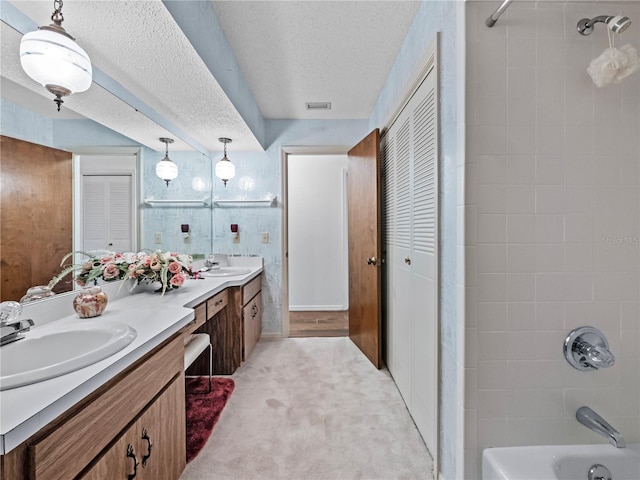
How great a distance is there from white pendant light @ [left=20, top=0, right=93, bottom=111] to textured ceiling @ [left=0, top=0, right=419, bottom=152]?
0.11m

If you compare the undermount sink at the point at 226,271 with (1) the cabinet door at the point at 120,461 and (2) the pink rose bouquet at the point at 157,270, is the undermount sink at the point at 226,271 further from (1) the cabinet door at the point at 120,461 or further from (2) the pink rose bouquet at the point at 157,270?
(1) the cabinet door at the point at 120,461

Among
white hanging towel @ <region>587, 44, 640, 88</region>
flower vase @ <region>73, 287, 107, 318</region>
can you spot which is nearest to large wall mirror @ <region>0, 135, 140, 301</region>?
flower vase @ <region>73, 287, 107, 318</region>

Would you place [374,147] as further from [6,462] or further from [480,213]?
[6,462]

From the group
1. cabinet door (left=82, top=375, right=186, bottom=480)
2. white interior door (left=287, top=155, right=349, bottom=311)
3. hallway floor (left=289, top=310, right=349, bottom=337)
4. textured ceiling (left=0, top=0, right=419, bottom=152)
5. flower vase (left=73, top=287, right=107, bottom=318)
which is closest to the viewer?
cabinet door (left=82, top=375, right=186, bottom=480)

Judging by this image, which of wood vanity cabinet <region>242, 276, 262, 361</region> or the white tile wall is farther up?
the white tile wall

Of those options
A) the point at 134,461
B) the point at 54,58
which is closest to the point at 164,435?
the point at 134,461

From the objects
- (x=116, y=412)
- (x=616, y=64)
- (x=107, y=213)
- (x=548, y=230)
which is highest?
(x=616, y=64)

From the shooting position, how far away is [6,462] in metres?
0.57

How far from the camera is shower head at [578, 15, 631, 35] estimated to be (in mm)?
891

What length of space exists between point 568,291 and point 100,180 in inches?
85.6

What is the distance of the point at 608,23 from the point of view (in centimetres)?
93

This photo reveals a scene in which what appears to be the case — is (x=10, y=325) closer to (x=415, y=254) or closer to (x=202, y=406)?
(x=202, y=406)

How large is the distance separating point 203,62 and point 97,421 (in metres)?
1.54

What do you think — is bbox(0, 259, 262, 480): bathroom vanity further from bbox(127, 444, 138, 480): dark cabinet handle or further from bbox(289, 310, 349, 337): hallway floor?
bbox(289, 310, 349, 337): hallway floor
